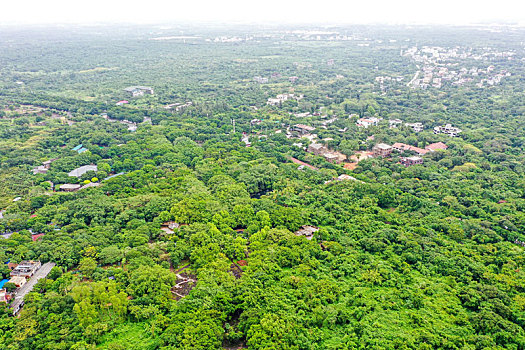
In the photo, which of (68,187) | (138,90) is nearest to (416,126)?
(68,187)

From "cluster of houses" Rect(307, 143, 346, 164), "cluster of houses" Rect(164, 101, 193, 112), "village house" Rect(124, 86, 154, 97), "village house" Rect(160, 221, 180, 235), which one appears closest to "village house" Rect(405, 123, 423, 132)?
"cluster of houses" Rect(307, 143, 346, 164)

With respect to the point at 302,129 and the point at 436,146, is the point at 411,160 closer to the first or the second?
the point at 436,146

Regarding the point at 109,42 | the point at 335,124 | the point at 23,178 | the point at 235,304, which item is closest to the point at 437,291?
the point at 235,304

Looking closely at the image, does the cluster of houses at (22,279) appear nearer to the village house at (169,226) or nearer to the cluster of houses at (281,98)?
the village house at (169,226)

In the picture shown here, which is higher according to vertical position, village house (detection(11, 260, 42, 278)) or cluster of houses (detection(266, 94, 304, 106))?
cluster of houses (detection(266, 94, 304, 106))

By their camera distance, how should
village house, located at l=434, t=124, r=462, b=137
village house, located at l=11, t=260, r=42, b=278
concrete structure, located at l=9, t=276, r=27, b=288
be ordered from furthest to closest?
village house, located at l=434, t=124, r=462, b=137 → village house, located at l=11, t=260, r=42, b=278 → concrete structure, located at l=9, t=276, r=27, b=288

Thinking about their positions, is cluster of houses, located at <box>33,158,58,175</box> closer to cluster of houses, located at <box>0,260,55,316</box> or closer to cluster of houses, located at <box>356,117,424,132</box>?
cluster of houses, located at <box>0,260,55,316</box>

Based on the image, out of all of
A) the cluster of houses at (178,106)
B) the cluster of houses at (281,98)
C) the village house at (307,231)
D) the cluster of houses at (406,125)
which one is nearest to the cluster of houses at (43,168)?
the cluster of houses at (178,106)
